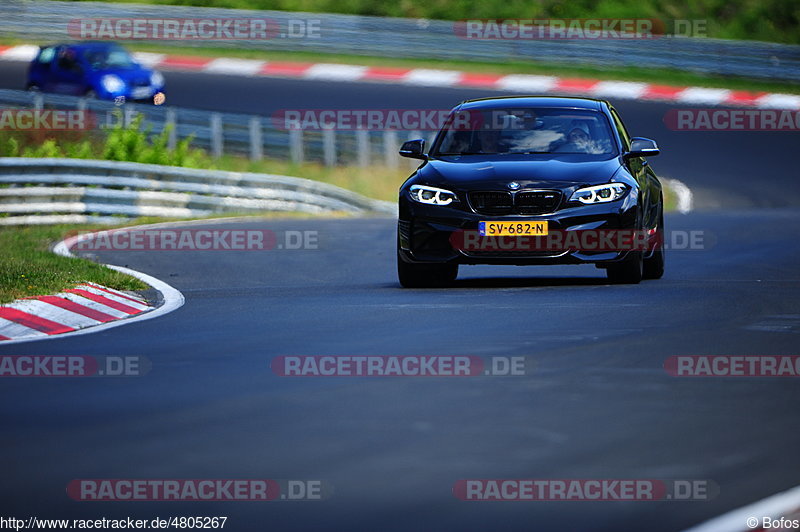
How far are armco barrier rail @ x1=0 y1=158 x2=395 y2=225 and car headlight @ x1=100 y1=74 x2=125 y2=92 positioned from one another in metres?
9.88

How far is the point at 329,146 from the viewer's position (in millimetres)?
33312

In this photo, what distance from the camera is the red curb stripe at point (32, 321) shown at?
37.7 ft

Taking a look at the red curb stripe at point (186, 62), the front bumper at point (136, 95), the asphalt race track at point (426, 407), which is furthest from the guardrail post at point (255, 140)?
the asphalt race track at point (426, 407)

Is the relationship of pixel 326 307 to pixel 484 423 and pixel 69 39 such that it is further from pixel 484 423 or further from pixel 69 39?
pixel 69 39

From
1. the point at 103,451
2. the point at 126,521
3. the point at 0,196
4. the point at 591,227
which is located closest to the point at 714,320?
the point at 591,227

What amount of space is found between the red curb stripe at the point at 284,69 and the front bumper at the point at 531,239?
29.1m

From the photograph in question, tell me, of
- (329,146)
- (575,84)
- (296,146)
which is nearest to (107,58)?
(296,146)

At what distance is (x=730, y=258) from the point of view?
57.1 ft

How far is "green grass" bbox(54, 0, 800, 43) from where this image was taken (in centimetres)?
4475

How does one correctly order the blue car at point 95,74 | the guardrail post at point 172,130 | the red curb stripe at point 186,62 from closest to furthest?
the guardrail post at point 172,130 → the blue car at point 95,74 → the red curb stripe at point 186,62

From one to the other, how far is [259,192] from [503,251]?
539 inches

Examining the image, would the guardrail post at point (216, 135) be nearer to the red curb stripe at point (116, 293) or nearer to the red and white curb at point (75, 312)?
the red and white curb at point (75, 312)

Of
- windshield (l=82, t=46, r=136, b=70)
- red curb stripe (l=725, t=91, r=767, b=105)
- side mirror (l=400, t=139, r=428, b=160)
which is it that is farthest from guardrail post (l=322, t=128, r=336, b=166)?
side mirror (l=400, t=139, r=428, b=160)

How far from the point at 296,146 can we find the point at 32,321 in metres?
21.8
